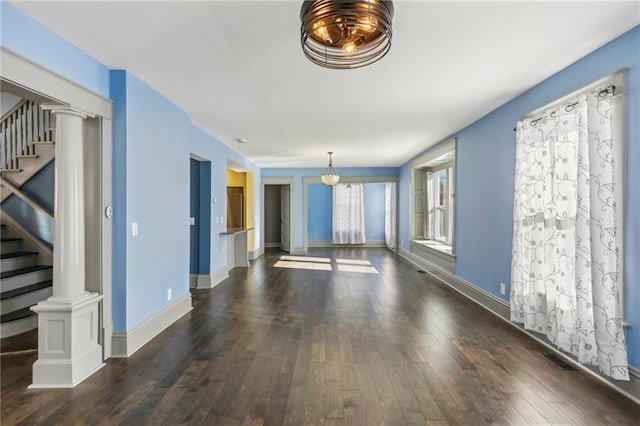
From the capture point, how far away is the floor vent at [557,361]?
8.96 feet

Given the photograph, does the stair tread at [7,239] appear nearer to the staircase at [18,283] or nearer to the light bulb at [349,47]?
the staircase at [18,283]

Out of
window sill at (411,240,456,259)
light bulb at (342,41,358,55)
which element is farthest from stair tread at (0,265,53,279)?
window sill at (411,240,456,259)

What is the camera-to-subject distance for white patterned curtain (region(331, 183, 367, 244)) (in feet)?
36.9

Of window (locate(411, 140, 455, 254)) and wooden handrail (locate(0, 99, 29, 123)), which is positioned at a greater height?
wooden handrail (locate(0, 99, 29, 123))

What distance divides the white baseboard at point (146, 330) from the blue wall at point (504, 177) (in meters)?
3.87

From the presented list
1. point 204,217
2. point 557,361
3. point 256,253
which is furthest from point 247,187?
point 557,361

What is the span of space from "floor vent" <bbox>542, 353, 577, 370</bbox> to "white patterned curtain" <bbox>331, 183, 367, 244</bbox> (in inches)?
327

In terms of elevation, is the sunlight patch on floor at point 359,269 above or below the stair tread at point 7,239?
below

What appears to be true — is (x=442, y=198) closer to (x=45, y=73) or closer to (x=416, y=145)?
(x=416, y=145)

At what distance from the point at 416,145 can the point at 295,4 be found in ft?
16.0

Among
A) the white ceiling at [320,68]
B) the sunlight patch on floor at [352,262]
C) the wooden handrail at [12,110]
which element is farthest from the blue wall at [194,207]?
the sunlight patch on floor at [352,262]

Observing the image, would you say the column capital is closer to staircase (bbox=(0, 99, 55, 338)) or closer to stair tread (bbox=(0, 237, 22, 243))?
staircase (bbox=(0, 99, 55, 338))

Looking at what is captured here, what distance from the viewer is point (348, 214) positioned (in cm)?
1127

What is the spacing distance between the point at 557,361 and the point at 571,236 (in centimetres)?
109
